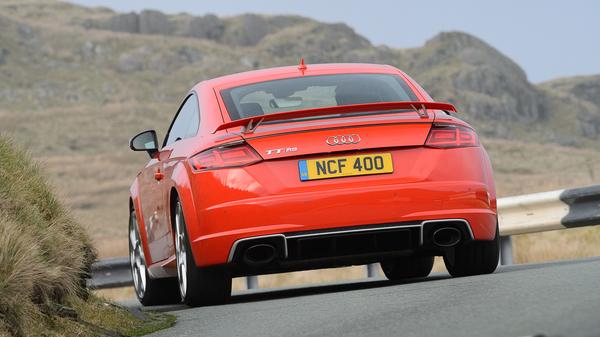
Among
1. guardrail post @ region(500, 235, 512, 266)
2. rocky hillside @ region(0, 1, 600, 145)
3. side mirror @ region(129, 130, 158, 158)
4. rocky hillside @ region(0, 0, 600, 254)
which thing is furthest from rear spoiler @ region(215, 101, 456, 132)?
rocky hillside @ region(0, 1, 600, 145)

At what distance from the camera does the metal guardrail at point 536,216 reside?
12.0 metres

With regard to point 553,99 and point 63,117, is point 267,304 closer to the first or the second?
point 63,117

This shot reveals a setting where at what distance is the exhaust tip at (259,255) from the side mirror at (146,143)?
2.04 meters

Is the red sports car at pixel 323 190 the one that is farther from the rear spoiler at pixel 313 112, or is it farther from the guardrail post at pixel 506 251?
the guardrail post at pixel 506 251

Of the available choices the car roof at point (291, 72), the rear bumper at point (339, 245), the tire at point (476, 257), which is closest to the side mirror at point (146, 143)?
the car roof at point (291, 72)

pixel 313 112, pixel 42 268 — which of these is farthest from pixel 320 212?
pixel 42 268

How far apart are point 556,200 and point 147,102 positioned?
133 m

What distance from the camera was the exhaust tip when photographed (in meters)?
7.76

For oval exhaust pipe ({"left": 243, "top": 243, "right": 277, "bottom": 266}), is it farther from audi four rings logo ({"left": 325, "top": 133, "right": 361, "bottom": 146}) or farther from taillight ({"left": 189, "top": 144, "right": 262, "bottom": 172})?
audi four rings logo ({"left": 325, "top": 133, "right": 361, "bottom": 146})

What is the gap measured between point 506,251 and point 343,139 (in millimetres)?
5989

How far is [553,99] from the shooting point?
193m

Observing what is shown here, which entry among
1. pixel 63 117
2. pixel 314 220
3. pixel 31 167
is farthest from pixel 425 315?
pixel 63 117

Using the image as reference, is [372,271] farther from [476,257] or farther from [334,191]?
[334,191]

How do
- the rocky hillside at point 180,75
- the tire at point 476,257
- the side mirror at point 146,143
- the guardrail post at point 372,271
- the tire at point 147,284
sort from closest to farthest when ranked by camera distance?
the tire at point 476,257, the side mirror at point 146,143, the tire at point 147,284, the guardrail post at point 372,271, the rocky hillside at point 180,75
